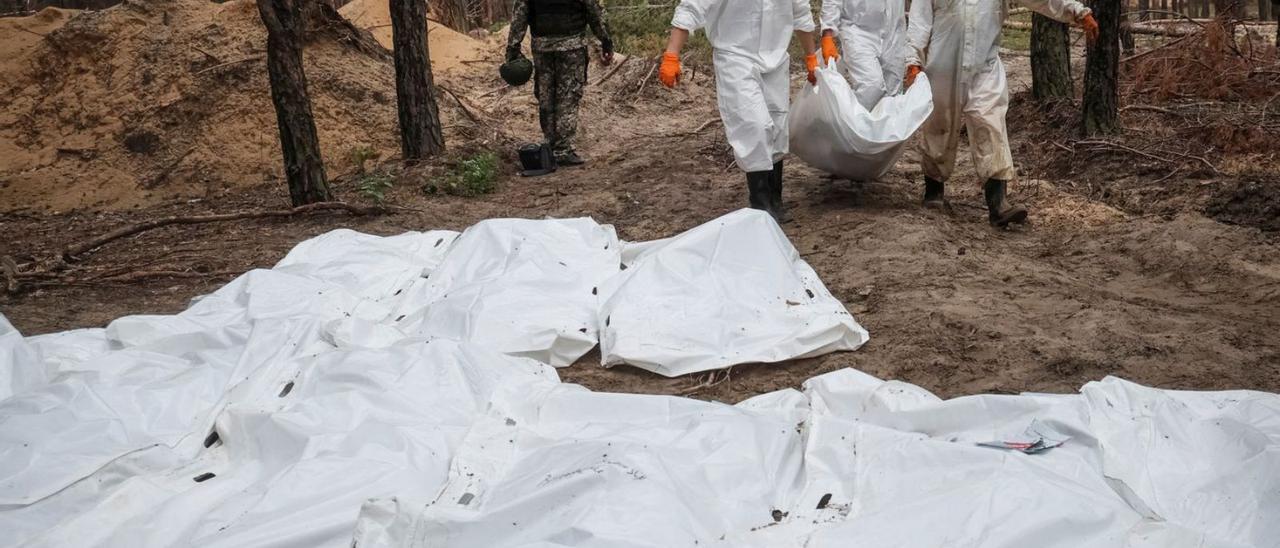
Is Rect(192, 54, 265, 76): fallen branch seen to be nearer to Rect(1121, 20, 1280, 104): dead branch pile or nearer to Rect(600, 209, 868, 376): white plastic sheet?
Rect(600, 209, 868, 376): white plastic sheet

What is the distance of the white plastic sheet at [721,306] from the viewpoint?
3.71 meters

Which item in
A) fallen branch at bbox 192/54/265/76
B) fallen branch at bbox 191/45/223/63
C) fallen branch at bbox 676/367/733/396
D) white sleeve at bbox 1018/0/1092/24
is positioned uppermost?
fallen branch at bbox 191/45/223/63

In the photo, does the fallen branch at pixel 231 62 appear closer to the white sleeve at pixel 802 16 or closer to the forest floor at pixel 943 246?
the forest floor at pixel 943 246

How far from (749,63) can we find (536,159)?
2.59m

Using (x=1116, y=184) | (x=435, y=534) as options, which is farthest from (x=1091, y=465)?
(x=1116, y=184)

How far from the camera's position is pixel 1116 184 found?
5.94 meters

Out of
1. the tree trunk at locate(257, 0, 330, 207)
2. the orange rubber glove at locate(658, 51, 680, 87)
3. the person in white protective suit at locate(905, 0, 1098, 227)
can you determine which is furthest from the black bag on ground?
the person in white protective suit at locate(905, 0, 1098, 227)

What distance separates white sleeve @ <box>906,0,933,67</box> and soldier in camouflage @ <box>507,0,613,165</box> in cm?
274

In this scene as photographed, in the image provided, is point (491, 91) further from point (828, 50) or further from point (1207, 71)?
point (1207, 71)

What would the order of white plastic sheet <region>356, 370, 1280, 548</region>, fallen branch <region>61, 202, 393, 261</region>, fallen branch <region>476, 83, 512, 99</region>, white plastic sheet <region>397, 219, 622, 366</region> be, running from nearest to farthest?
white plastic sheet <region>356, 370, 1280, 548</region>
white plastic sheet <region>397, 219, 622, 366</region>
fallen branch <region>61, 202, 393, 261</region>
fallen branch <region>476, 83, 512, 99</region>

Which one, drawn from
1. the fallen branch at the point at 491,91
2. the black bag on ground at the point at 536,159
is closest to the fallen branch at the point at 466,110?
the fallen branch at the point at 491,91

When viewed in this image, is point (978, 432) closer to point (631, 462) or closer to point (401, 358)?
point (631, 462)

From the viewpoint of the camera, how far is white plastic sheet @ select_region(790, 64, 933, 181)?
17.0 ft

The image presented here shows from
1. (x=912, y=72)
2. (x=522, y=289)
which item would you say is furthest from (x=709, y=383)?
(x=912, y=72)
